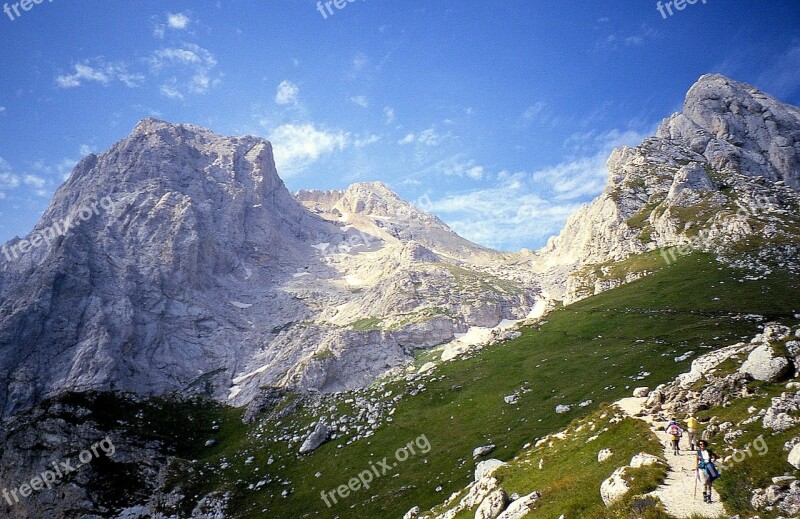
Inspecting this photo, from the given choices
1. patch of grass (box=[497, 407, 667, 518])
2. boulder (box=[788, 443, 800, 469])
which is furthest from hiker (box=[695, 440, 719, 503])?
boulder (box=[788, 443, 800, 469])

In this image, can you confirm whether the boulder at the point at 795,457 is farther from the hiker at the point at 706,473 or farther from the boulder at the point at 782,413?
the boulder at the point at 782,413

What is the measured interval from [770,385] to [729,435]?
813 cm

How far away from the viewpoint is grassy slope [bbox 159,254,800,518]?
197 ft

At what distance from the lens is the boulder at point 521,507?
26.3 meters

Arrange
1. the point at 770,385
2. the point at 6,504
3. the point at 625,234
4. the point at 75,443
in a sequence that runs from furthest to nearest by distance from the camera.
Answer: the point at 625,234, the point at 75,443, the point at 6,504, the point at 770,385

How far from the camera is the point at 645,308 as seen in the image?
10388cm

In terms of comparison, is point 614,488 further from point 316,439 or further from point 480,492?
point 316,439

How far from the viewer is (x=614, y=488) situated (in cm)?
2277

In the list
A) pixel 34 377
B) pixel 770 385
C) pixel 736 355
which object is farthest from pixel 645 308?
pixel 34 377

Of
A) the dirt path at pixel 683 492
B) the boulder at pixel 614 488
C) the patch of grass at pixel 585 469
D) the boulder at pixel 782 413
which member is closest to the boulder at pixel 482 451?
the patch of grass at pixel 585 469

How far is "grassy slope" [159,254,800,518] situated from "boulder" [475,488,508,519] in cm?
2263

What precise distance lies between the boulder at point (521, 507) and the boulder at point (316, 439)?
66841 mm

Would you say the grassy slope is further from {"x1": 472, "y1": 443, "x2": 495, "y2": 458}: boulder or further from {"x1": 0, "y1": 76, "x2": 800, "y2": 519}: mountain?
{"x1": 472, "y1": 443, "x2": 495, "y2": 458}: boulder

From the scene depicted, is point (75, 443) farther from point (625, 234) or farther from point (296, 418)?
point (625, 234)
